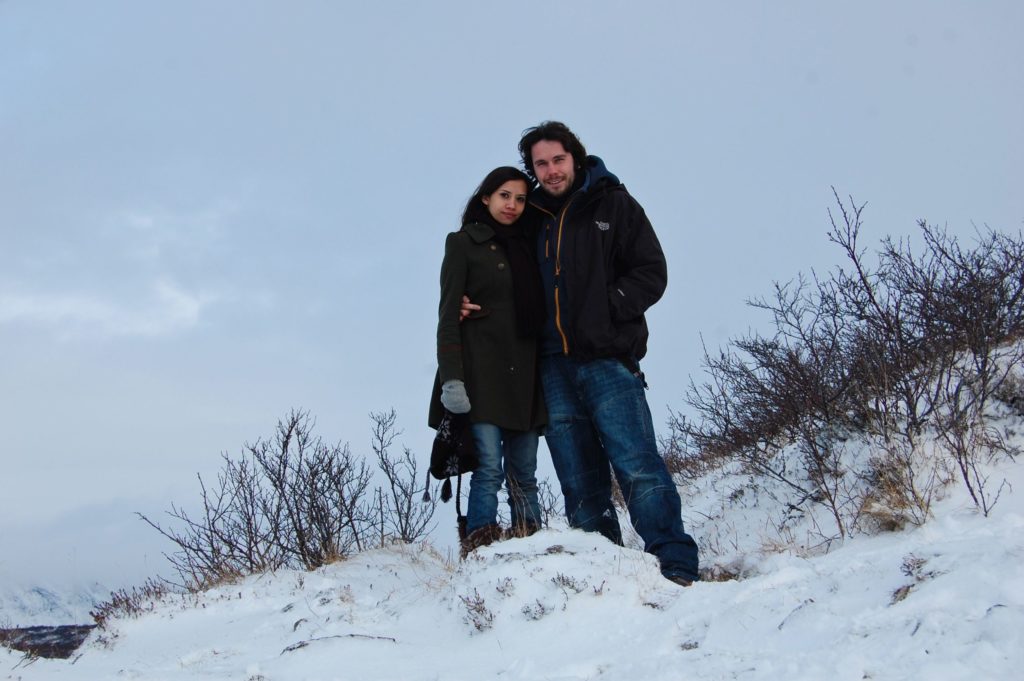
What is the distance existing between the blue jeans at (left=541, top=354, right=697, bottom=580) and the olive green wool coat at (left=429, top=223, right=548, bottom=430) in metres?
0.13

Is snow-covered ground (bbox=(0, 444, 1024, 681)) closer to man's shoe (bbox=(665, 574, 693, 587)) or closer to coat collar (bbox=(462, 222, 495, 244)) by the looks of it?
man's shoe (bbox=(665, 574, 693, 587))

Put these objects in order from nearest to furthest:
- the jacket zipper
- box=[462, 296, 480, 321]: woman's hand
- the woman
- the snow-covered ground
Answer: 1. the snow-covered ground
2. the jacket zipper
3. the woman
4. box=[462, 296, 480, 321]: woman's hand

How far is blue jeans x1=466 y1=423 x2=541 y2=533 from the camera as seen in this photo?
13.5ft

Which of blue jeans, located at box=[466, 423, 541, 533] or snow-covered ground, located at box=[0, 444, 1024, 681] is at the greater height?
blue jeans, located at box=[466, 423, 541, 533]

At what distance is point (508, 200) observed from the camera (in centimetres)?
429

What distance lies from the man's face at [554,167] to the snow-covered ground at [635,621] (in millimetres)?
1686

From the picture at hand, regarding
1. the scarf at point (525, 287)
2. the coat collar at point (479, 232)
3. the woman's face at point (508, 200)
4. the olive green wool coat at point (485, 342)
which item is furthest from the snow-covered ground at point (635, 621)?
the woman's face at point (508, 200)

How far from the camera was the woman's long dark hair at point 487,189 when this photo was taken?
4289 mm

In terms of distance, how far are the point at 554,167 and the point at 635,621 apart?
224 cm

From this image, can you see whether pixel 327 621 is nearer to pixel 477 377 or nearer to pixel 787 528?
pixel 477 377

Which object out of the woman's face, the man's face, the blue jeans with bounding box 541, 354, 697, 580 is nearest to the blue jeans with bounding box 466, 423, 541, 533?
the blue jeans with bounding box 541, 354, 697, 580

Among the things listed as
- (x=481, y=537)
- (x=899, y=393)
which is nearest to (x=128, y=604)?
(x=481, y=537)

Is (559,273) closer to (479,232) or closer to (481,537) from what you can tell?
(479,232)

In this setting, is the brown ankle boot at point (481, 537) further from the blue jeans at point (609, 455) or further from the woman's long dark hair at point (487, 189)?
the woman's long dark hair at point (487, 189)
